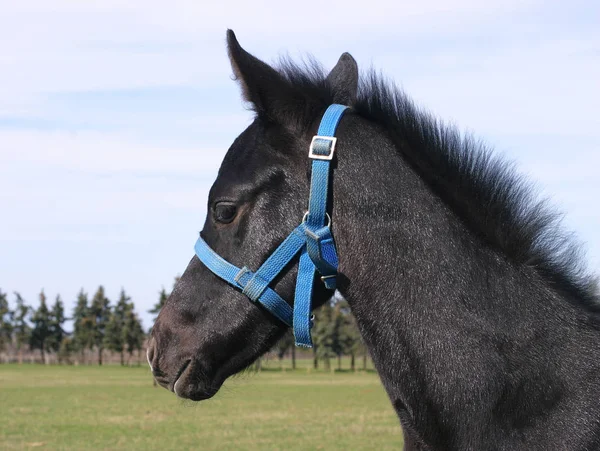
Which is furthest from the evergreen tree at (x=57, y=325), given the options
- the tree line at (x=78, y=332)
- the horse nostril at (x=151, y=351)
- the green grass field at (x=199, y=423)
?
the horse nostril at (x=151, y=351)

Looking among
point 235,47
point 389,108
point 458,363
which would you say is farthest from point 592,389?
point 235,47

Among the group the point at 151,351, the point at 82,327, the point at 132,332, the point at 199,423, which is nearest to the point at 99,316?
the point at 82,327

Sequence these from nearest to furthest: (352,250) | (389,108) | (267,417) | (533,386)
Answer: (533,386) → (352,250) → (389,108) → (267,417)

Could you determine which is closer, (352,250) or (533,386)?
(533,386)

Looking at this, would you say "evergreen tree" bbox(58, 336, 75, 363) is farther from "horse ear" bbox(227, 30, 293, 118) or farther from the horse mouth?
"horse ear" bbox(227, 30, 293, 118)

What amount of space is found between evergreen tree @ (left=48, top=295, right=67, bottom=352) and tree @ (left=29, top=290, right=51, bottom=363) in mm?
692

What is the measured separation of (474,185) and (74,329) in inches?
5073

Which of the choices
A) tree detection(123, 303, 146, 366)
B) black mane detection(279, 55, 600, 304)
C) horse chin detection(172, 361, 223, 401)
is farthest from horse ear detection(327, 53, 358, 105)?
tree detection(123, 303, 146, 366)

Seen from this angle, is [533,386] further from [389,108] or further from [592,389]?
[389,108]

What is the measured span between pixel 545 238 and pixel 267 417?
28.1 m

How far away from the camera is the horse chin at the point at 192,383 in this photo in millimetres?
3486

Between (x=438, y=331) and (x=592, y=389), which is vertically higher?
(x=438, y=331)

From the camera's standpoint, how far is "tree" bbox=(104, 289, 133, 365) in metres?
117

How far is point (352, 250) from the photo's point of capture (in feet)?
11.1
